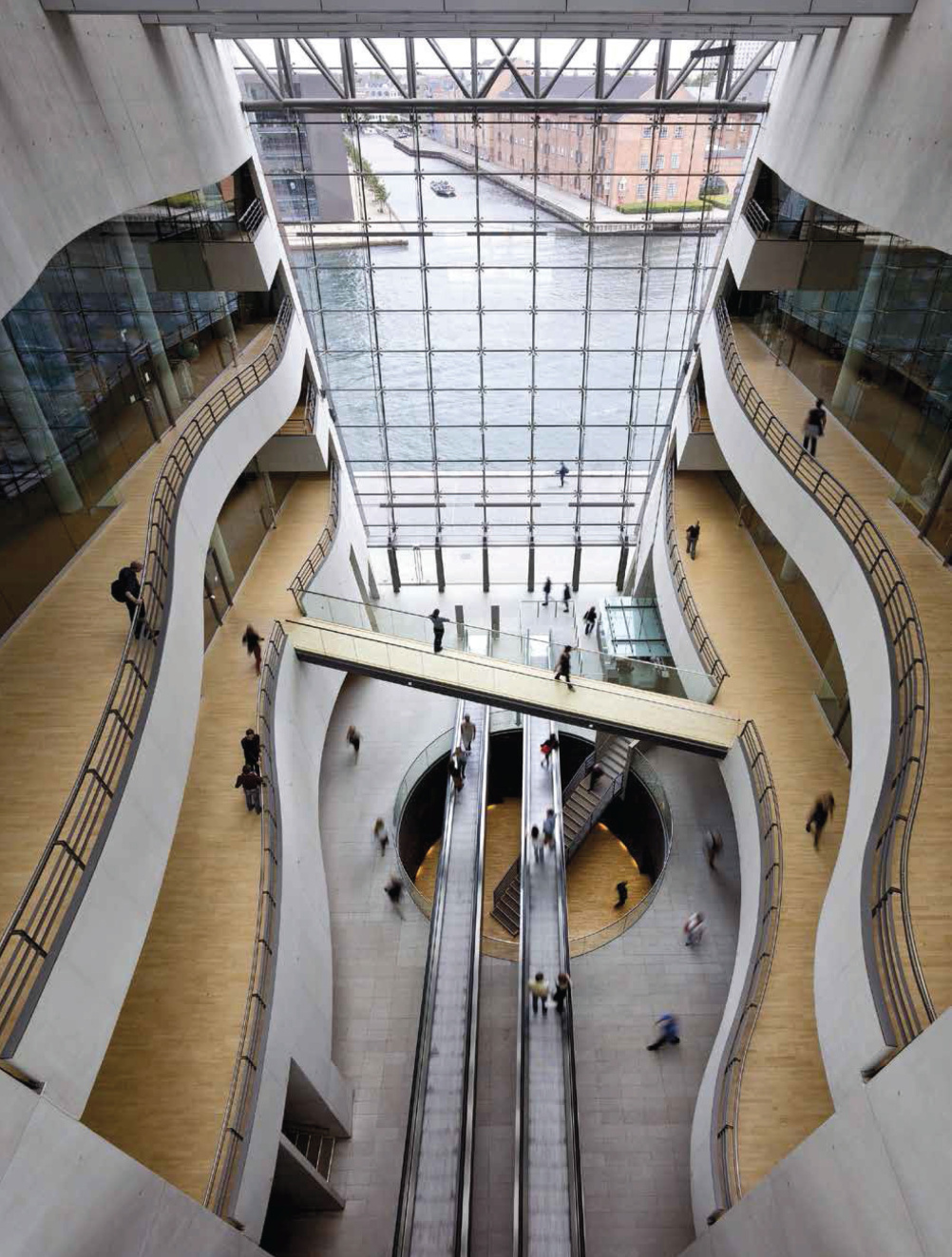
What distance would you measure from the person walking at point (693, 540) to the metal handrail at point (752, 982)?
4710 millimetres

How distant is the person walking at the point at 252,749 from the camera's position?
29.3 ft

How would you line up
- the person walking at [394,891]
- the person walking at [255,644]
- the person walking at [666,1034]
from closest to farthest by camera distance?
the person walking at [666,1034] < the person walking at [255,644] < the person walking at [394,891]

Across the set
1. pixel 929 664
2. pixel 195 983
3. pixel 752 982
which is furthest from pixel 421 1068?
pixel 929 664

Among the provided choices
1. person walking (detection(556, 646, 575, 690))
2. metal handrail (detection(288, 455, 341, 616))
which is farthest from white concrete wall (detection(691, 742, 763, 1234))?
metal handrail (detection(288, 455, 341, 616))

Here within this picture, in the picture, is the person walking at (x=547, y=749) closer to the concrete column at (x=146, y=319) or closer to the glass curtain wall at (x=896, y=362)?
the glass curtain wall at (x=896, y=362)

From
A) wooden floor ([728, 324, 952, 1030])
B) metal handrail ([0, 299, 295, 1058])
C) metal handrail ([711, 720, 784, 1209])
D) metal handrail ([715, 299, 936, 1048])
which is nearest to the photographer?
metal handrail ([0, 299, 295, 1058])

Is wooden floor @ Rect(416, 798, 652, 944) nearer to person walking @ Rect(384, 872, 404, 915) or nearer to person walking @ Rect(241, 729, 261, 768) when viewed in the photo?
person walking @ Rect(384, 872, 404, 915)

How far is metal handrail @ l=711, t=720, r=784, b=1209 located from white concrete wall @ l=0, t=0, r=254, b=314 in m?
9.69

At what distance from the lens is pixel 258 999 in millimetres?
7465

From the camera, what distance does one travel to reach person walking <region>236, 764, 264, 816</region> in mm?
8844

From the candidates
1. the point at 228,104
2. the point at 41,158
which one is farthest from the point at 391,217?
the point at 41,158

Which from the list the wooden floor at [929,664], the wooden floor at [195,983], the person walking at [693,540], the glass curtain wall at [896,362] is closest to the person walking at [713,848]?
the person walking at [693,540]

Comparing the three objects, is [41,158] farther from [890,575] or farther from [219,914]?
[890,575]

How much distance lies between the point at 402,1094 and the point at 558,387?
1437 centimetres
